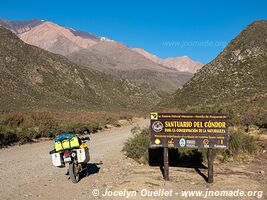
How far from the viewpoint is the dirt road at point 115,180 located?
7.95 meters

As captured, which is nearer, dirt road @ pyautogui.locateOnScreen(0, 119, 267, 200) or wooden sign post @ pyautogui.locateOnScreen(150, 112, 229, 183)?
dirt road @ pyautogui.locateOnScreen(0, 119, 267, 200)

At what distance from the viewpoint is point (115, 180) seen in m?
9.31

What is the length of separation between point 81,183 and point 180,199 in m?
2.92

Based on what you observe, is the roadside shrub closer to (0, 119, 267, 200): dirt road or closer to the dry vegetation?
the dry vegetation

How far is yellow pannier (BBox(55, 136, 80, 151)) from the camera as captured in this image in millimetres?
9219

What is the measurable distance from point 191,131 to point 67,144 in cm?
351

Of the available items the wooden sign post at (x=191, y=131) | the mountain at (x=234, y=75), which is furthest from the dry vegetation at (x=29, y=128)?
the mountain at (x=234, y=75)

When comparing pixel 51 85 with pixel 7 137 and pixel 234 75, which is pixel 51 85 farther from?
pixel 7 137

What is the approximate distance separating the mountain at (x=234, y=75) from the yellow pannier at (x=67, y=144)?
3768cm

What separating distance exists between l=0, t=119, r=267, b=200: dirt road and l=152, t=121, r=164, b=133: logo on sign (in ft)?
4.56

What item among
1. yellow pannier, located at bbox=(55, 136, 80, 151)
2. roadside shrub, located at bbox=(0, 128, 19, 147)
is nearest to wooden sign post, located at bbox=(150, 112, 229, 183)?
yellow pannier, located at bbox=(55, 136, 80, 151)

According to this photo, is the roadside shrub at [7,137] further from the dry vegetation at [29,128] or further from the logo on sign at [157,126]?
the logo on sign at [157,126]
